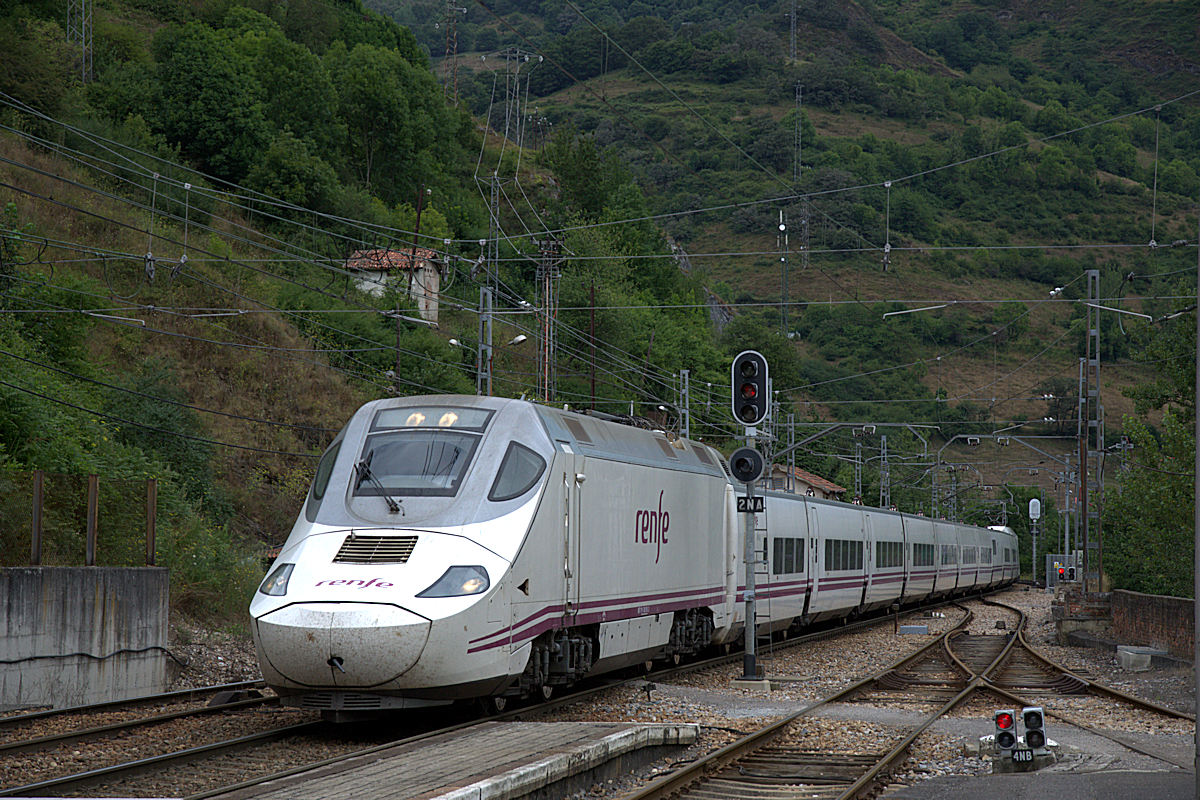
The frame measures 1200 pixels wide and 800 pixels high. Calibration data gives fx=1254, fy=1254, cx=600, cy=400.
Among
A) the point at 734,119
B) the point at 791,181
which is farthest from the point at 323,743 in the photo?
the point at 734,119

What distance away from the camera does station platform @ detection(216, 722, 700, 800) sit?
328 inches

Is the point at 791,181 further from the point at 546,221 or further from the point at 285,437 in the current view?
the point at 285,437

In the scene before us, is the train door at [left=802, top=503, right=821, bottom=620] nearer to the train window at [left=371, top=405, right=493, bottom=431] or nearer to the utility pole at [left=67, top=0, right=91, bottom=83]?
the train window at [left=371, top=405, right=493, bottom=431]

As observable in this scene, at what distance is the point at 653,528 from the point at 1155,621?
47.9ft

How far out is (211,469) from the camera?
3834cm

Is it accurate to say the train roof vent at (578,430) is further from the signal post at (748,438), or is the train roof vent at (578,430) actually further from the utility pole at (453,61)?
the utility pole at (453,61)

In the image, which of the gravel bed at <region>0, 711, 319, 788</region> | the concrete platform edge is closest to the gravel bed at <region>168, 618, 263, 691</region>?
the gravel bed at <region>0, 711, 319, 788</region>

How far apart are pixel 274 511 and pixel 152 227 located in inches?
620

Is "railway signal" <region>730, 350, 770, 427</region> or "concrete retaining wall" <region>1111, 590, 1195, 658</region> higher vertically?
"railway signal" <region>730, 350, 770, 427</region>

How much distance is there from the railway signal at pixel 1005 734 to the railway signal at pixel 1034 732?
14cm

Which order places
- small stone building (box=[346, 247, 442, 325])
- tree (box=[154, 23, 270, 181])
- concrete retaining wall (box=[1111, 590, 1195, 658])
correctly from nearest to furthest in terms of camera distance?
concrete retaining wall (box=[1111, 590, 1195, 658])
small stone building (box=[346, 247, 442, 325])
tree (box=[154, 23, 270, 181])

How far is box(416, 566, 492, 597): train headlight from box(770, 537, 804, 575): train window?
1345 cm

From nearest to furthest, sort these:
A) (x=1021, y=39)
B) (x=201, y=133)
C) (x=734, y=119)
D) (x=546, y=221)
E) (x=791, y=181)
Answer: (x=201, y=133), (x=546, y=221), (x=791, y=181), (x=734, y=119), (x=1021, y=39)

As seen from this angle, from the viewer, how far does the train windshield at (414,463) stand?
512 inches
